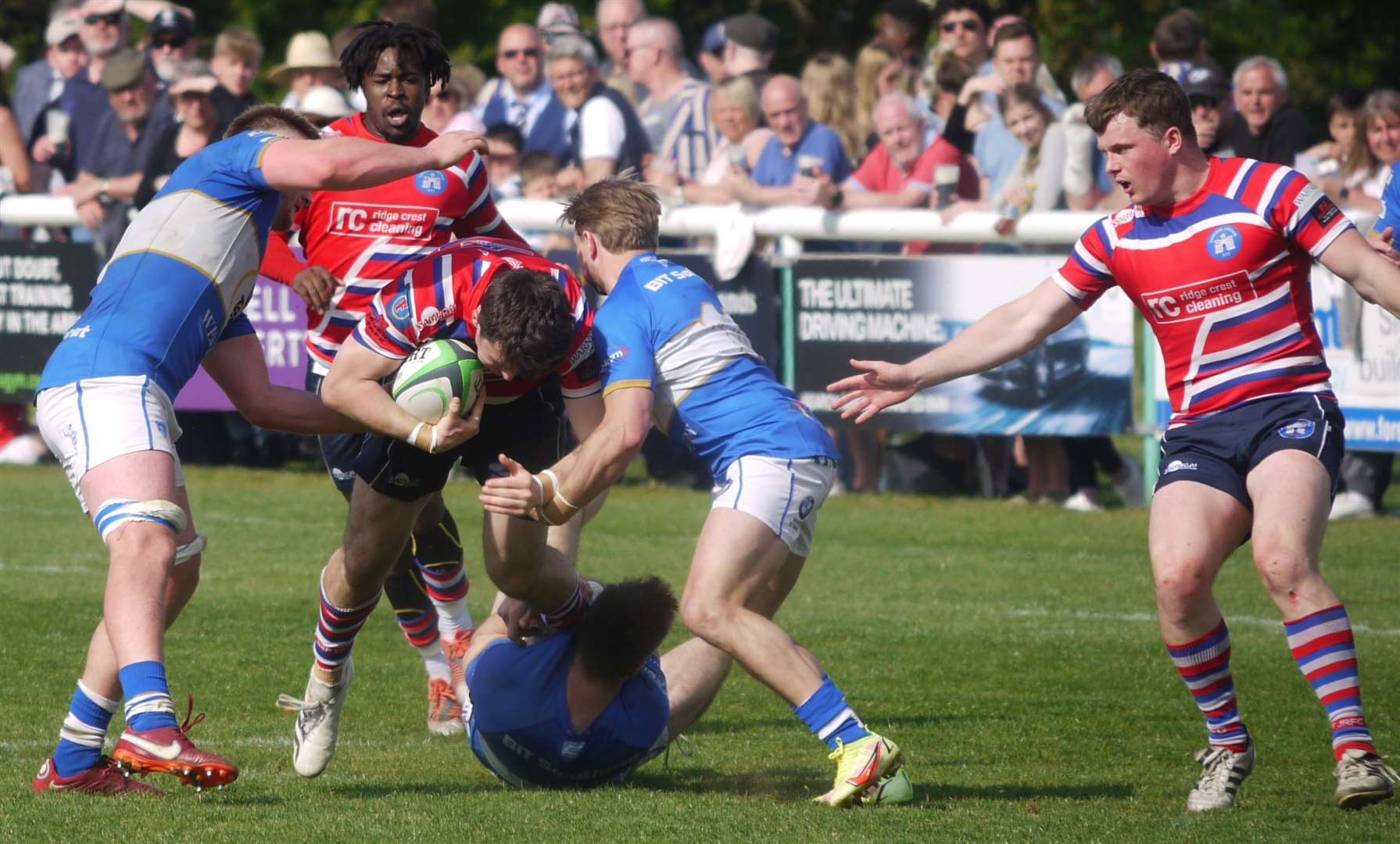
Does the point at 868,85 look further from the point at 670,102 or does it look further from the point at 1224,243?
the point at 1224,243

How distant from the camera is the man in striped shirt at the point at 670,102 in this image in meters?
14.0

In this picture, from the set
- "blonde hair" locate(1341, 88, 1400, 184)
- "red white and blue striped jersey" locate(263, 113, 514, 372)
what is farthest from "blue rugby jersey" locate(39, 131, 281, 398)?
"blonde hair" locate(1341, 88, 1400, 184)

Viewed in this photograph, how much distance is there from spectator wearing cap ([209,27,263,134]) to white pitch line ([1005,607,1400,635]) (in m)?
7.29

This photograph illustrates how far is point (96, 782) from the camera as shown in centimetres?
584

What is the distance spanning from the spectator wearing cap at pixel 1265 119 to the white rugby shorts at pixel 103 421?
798 cm

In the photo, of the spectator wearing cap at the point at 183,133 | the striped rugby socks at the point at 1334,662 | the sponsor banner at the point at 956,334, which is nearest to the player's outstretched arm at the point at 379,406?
the striped rugby socks at the point at 1334,662

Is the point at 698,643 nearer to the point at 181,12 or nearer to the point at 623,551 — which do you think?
the point at 623,551

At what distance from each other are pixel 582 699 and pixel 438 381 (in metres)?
1.03

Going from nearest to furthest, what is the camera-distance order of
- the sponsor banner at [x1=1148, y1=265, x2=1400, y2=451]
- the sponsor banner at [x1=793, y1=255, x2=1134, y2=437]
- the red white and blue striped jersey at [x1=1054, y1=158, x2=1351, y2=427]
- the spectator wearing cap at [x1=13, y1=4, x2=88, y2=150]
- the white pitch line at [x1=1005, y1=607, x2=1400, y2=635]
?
the red white and blue striped jersey at [x1=1054, y1=158, x2=1351, y2=427]
the white pitch line at [x1=1005, y1=607, x2=1400, y2=635]
the sponsor banner at [x1=1148, y1=265, x2=1400, y2=451]
the sponsor banner at [x1=793, y1=255, x2=1134, y2=437]
the spectator wearing cap at [x1=13, y1=4, x2=88, y2=150]

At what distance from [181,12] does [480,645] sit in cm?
1085

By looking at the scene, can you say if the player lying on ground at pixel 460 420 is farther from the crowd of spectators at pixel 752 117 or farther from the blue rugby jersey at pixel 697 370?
the crowd of spectators at pixel 752 117

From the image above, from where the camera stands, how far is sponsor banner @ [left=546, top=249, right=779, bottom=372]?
42.2ft

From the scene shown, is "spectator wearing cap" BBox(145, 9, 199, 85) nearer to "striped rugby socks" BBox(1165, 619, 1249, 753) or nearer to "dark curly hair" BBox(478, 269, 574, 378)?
"dark curly hair" BBox(478, 269, 574, 378)

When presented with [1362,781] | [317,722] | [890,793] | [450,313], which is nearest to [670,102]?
[450,313]
